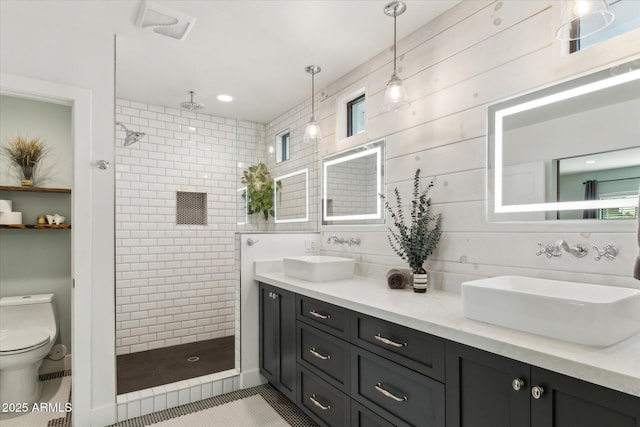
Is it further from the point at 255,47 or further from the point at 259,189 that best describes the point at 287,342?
the point at 255,47

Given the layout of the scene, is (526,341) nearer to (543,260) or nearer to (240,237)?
(543,260)

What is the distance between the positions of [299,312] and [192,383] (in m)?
1.12

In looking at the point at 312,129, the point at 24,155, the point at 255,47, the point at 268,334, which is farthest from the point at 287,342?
the point at 24,155

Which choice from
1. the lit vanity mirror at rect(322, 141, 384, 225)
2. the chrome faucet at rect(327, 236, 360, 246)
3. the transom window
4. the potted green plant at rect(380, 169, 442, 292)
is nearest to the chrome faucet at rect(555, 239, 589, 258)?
the potted green plant at rect(380, 169, 442, 292)

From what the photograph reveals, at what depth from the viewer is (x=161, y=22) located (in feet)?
7.49

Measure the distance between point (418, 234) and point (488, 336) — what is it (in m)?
0.98

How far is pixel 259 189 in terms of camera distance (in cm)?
368

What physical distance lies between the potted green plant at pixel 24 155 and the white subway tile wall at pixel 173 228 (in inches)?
25.7

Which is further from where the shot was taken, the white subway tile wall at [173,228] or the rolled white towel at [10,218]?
the white subway tile wall at [173,228]

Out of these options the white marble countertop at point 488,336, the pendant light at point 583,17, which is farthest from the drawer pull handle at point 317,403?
the pendant light at point 583,17

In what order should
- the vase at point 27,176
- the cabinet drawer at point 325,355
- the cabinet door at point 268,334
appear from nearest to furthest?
1. the cabinet drawer at point 325,355
2. the cabinet door at point 268,334
3. the vase at point 27,176

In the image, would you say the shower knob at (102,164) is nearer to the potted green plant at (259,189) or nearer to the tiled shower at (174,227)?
the tiled shower at (174,227)

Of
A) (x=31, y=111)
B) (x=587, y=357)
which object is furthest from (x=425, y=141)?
(x=31, y=111)

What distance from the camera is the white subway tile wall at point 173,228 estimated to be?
356cm
